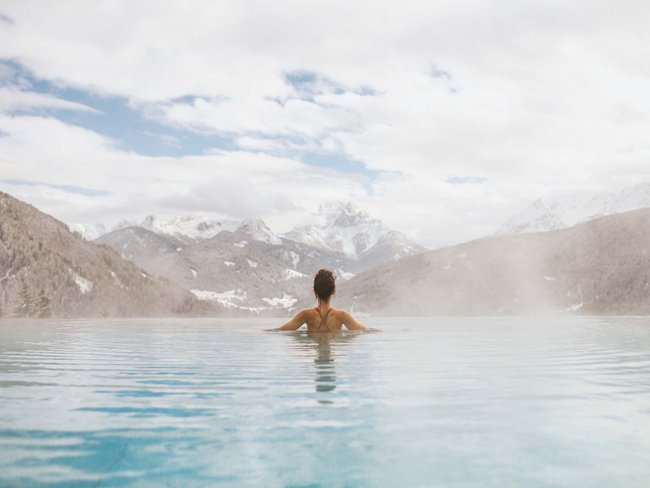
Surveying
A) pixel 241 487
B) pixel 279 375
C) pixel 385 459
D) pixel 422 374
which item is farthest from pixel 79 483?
pixel 422 374

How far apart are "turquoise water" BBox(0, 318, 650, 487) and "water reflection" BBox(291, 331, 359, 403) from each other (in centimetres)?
11

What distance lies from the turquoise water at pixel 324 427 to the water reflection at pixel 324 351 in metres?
0.11

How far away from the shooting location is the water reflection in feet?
43.2

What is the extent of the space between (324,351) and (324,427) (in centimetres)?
1178

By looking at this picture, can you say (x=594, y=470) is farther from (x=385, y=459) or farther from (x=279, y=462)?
(x=279, y=462)

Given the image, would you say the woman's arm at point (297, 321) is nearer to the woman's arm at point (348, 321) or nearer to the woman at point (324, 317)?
the woman at point (324, 317)

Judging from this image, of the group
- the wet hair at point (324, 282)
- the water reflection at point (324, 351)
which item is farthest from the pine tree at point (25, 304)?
the wet hair at point (324, 282)

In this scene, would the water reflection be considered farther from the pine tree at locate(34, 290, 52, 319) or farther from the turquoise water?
the pine tree at locate(34, 290, 52, 319)

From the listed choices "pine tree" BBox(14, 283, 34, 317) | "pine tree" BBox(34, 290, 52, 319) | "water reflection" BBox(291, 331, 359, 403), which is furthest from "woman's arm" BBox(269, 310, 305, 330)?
"pine tree" BBox(34, 290, 52, 319)

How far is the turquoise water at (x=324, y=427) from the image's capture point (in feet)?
22.9

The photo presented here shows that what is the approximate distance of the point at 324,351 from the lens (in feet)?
67.7

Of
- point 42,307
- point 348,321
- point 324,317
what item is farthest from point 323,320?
point 42,307

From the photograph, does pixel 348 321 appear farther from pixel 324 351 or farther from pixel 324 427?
pixel 324 427

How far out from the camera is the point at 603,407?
35.5 feet
